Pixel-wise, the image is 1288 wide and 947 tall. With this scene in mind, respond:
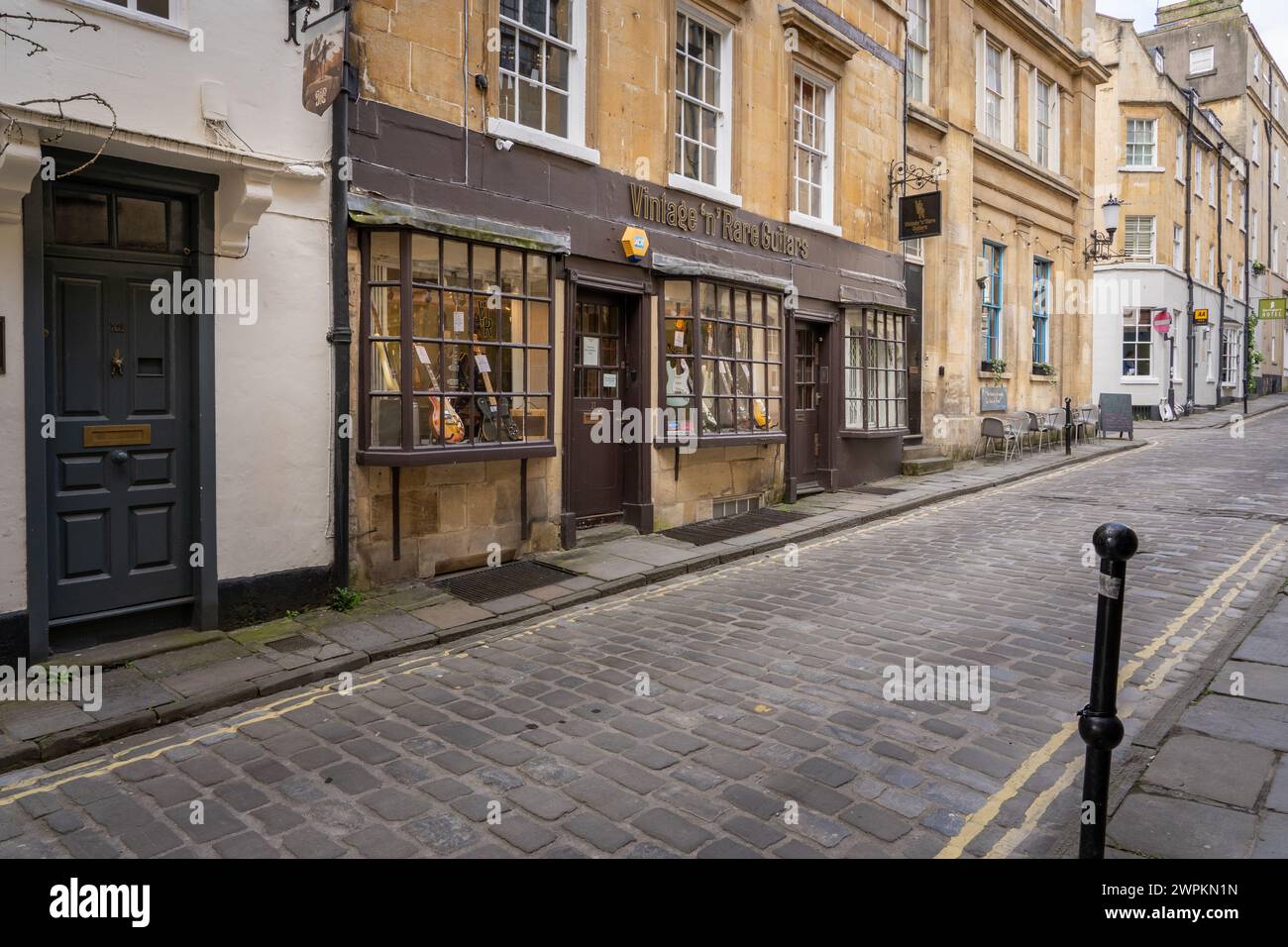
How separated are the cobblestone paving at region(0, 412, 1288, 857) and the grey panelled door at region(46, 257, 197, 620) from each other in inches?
65.1

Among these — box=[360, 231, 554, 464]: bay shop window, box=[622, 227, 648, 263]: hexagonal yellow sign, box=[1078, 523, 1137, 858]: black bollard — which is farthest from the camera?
box=[622, 227, 648, 263]: hexagonal yellow sign

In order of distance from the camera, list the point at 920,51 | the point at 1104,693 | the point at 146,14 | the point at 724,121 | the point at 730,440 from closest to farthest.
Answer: the point at 1104,693
the point at 146,14
the point at 730,440
the point at 724,121
the point at 920,51

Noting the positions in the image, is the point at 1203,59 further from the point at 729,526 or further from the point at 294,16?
the point at 294,16

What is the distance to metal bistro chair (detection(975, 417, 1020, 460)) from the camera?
17.3 m

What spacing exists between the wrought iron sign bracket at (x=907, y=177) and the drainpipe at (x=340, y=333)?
10394 millimetres

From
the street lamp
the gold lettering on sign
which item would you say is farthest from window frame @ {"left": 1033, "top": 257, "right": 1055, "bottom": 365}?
the gold lettering on sign

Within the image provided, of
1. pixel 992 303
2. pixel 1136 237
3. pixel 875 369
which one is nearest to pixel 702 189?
pixel 875 369

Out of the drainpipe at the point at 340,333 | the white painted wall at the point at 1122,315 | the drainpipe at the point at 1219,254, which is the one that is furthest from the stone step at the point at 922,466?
the drainpipe at the point at 1219,254

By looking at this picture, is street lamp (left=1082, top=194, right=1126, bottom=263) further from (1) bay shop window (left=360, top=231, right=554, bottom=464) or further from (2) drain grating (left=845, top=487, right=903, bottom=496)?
(1) bay shop window (left=360, top=231, right=554, bottom=464)

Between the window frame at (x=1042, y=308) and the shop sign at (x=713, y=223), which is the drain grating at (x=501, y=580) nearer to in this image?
the shop sign at (x=713, y=223)

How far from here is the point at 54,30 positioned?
17.9ft

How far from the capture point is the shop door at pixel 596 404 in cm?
963

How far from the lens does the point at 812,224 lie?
1295 centimetres

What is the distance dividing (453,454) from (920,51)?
13.7 meters
